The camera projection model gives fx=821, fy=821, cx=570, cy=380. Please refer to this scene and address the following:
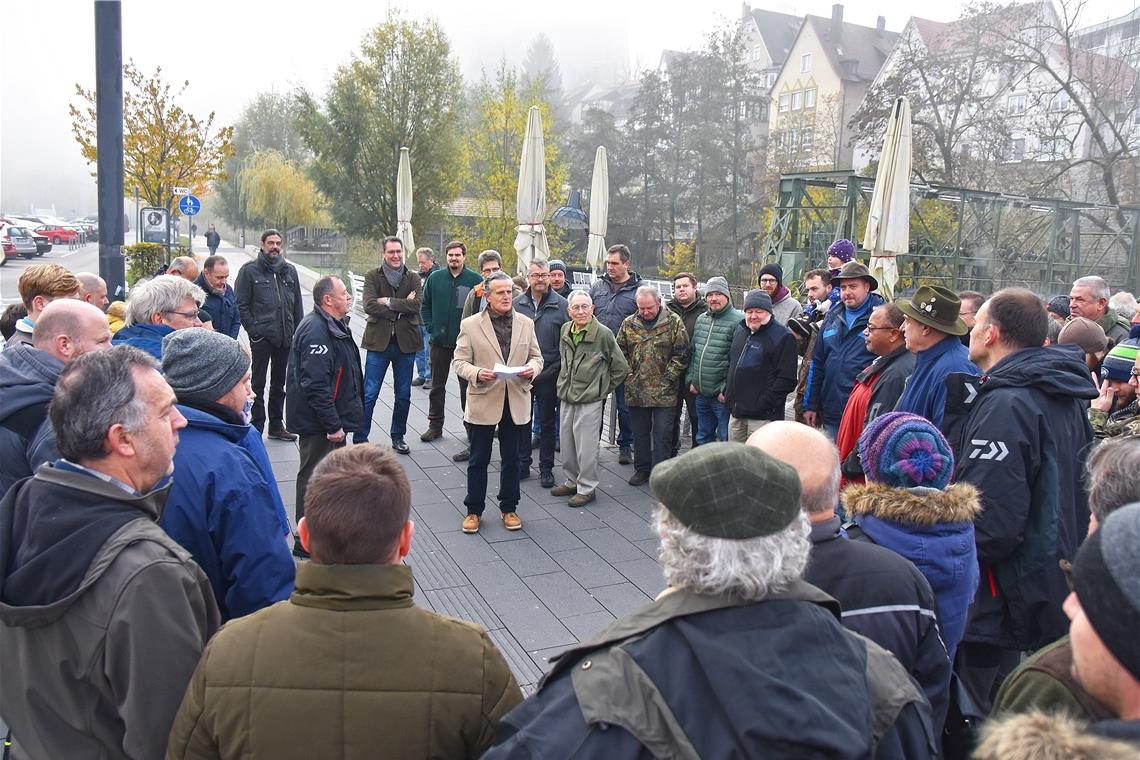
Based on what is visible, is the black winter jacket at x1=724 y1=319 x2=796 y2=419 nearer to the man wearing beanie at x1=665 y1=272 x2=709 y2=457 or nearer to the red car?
the man wearing beanie at x1=665 y1=272 x2=709 y2=457

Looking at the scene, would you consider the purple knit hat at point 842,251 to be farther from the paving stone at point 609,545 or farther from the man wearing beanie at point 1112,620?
the man wearing beanie at point 1112,620

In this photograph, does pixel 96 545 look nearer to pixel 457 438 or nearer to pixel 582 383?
pixel 582 383

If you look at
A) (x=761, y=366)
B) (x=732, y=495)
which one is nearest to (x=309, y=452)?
(x=761, y=366)

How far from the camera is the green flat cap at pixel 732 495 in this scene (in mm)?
1647

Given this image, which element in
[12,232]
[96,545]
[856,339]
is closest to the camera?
[96,545]

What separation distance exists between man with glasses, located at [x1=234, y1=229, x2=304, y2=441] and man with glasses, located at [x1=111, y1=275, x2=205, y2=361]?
386cm

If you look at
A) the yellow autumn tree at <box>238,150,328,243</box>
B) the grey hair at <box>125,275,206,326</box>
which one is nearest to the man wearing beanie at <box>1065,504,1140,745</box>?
the grey hair at <box>125,275,206,326</box>

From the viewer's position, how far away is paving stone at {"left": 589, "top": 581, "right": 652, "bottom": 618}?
17.3 feet

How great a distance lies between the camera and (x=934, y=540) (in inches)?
103

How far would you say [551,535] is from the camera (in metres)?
6.52

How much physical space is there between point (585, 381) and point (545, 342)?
0.72 m

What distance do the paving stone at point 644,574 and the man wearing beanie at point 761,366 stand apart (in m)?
1.65

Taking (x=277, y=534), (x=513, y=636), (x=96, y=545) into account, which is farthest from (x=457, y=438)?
(x=96, y=545)

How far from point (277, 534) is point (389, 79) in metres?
29.0
